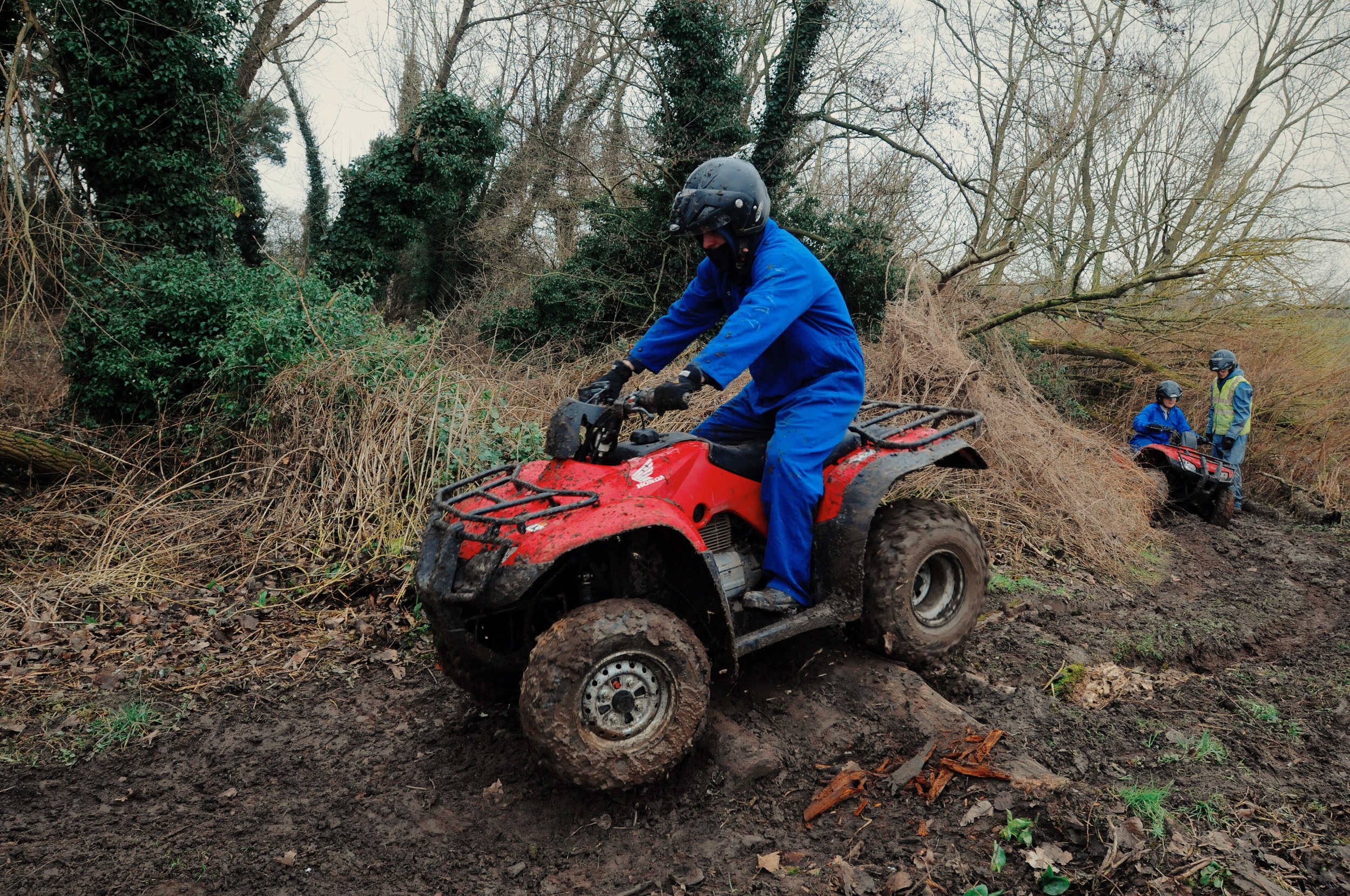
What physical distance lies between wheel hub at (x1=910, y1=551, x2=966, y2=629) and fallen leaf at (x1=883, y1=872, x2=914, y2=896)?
1.72m

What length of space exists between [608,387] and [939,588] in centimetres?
216

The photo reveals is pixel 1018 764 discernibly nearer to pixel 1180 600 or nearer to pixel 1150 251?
pixel 1180 600

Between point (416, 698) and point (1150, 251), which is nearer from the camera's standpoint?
point (416, 698)

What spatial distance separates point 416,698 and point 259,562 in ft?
7.45

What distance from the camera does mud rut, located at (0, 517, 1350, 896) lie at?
2.94 m

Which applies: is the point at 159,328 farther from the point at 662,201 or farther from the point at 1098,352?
the point at 1098,352

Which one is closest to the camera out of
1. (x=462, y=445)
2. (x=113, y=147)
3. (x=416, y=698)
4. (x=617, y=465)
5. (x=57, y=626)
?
(x=617, y=465)

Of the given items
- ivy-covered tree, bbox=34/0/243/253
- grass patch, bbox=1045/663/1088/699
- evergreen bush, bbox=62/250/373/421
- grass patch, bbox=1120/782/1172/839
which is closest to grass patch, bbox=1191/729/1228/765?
grass patch, bbox=1120/782/1172/839

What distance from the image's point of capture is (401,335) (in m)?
8.00

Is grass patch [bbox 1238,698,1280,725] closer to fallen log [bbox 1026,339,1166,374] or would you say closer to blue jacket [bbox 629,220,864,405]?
blue jacket [bbox 629,220,864,405]

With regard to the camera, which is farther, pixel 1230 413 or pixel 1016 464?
pixel 1230 413

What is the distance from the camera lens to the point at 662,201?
12742 mm

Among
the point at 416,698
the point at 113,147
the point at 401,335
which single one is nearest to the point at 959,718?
the point at 416,698

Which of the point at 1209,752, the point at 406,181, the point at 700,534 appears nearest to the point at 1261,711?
the point at 1209,752
